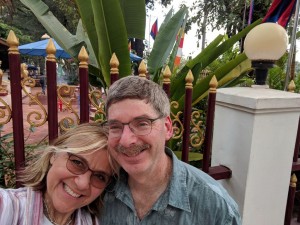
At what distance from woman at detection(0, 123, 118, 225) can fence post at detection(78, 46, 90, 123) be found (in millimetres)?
315

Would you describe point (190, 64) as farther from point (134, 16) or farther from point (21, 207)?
point (21, 207)

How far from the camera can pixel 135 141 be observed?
4.15ft

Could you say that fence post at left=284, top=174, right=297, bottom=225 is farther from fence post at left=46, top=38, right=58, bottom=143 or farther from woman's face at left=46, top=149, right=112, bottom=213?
fence post at left=46, top=38, right=58, bottom=143

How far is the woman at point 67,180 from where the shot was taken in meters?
1.34

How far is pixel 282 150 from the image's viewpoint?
6.61 feet

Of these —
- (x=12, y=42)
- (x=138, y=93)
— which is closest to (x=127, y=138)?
(x=138, y=93)

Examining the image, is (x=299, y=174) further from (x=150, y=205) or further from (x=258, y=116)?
(x=150, y=205)

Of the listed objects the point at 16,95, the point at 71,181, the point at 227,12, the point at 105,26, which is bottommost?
the point at 71,181

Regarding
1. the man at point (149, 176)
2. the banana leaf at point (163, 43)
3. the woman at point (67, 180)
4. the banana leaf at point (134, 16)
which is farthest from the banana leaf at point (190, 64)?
the woman at point (67, 180)

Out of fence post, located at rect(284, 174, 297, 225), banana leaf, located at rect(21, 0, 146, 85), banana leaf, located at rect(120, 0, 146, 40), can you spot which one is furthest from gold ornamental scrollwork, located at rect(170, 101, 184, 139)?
fence post, located at rect(284, 174, 297, 225)

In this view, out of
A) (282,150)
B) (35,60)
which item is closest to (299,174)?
(282,150)

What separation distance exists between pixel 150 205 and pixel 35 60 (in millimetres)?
31463

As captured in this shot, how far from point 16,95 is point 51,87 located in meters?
0.20

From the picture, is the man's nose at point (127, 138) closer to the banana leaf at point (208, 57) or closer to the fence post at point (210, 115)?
the fence post at point (210, 115)
